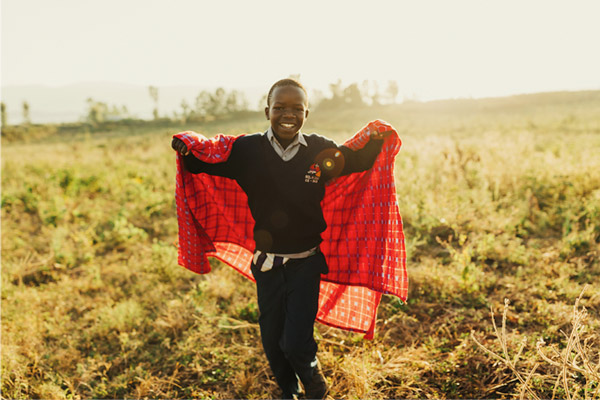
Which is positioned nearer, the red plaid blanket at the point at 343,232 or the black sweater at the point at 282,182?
the black sweater at the point at 282,182

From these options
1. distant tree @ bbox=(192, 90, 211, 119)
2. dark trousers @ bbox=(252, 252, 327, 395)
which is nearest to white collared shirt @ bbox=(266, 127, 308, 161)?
dark trousers @ bbox=(252, 252, 327, 395)

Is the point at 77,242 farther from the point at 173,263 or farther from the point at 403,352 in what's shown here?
the point at 403,352

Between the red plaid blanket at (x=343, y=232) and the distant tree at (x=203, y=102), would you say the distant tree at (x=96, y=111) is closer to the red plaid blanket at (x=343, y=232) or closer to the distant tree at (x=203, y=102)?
the distant tree at (x=203, y=102)

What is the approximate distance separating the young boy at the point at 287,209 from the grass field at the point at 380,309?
2.29 ft

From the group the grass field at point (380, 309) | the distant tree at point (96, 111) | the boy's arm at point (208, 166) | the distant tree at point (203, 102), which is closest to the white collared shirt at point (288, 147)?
the boy's arm at point (208, 166)

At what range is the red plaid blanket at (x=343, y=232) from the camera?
2.70 m

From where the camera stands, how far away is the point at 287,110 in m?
2.30

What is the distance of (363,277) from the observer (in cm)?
288

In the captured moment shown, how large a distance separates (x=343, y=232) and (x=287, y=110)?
1.21m

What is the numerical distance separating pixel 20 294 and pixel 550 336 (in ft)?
18.7

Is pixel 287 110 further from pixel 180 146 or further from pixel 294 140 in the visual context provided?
pixel 180 146

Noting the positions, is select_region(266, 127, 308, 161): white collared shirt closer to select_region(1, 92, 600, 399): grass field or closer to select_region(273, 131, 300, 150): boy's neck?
select_region(273, 131, 300, 150): boy's neck

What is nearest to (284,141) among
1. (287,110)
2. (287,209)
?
(287,110)

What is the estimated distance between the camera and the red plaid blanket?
8.86 ft
